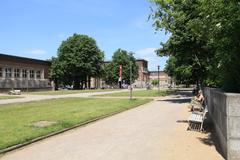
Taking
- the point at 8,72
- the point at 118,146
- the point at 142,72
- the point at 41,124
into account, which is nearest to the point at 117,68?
the point at 8,72

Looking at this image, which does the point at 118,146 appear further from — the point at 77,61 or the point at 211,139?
the point at 77,61

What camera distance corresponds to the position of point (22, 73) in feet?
254

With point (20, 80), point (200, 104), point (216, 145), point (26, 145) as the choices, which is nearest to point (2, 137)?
point (26, 145)

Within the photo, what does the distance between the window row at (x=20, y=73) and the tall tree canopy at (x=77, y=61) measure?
194 inches

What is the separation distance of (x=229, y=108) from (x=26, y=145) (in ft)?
18.9

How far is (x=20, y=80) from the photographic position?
7562 cm

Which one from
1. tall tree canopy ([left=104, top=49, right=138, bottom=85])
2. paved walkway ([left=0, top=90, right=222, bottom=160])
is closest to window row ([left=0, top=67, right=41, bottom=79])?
tall tree canopy ([left=104, top=49, right=138, bottom=85])

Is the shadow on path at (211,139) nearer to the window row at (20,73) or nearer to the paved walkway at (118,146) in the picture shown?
the paved walkway at (118,146)

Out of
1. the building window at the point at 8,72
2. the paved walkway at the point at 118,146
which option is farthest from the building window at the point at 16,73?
the paved walkway at the point at 118,146

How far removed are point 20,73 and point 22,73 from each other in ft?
2.57

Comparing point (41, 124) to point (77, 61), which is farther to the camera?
point (77, 61)

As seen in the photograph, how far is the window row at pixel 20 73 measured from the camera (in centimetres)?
7200

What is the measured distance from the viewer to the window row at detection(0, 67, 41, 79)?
72000mm

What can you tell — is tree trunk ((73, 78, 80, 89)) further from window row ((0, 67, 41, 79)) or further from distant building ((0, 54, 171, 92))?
window row ((0, 67, 41, 79))
